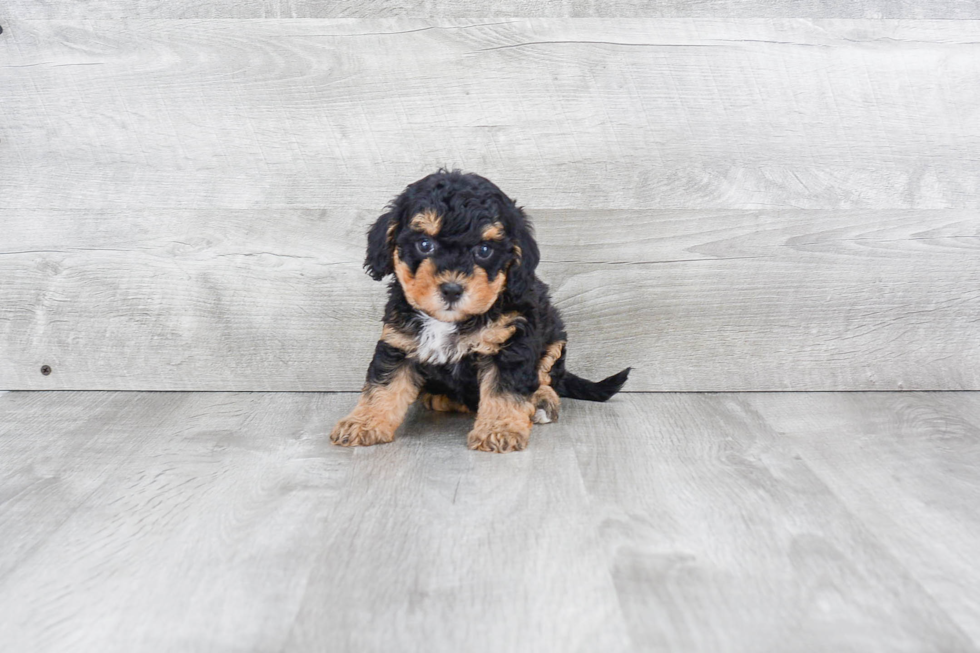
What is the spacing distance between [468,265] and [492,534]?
75 centimetres

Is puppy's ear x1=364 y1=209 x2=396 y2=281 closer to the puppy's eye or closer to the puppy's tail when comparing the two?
the puppy's eye

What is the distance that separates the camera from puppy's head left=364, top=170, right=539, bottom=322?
2369mm

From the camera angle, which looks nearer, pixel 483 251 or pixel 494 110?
pixel 483 251

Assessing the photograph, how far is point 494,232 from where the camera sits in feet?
7.88

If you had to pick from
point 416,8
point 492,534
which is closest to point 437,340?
point 492,534

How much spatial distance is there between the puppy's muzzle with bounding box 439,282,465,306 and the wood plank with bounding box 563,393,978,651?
604mm

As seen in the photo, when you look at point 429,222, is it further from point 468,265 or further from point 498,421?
point 498,421

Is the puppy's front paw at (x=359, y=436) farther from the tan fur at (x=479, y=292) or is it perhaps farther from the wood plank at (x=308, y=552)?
the tan fur at (x=479, y=292)

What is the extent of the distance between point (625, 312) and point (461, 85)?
1021 millimetres

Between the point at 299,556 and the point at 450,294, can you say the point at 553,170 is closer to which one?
the point at 450,294

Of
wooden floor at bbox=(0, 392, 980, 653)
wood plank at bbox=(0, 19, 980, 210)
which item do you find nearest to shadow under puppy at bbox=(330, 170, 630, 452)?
wooden floor at bbox=(0, 392, 980, 653)

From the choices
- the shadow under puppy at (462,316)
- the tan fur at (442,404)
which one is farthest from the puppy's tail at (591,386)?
the tan fur at (442,404)

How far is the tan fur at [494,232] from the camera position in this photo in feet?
7.84

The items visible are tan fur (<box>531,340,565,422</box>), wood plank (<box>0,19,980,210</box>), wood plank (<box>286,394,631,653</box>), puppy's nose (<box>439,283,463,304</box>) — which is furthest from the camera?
wood plank (<box>0,19,980,210</box>)
